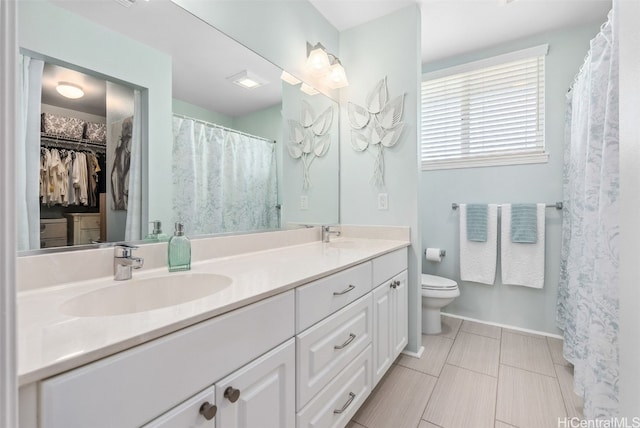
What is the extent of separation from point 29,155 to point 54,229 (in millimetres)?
226

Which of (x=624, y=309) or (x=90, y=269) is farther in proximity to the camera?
(x=90, y=269)

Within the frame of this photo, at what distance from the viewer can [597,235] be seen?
1.21 m

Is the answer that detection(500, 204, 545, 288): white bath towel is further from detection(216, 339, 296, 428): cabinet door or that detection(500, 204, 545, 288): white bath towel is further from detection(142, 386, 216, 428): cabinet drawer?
detection(142, 386, 216, 428): cabinet drawer

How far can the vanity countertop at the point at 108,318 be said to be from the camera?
456 millimetres

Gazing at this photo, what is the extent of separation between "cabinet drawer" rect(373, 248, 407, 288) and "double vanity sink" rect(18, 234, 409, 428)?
2 cm

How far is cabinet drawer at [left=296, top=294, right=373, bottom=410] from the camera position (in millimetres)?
947

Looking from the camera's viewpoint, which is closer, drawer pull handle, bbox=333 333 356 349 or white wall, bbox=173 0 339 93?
drawer pull handle, bbox=333 333 356 349

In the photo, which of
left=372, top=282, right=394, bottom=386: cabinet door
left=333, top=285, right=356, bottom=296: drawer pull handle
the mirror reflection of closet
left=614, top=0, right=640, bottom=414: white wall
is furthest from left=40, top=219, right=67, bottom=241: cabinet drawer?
left=614, top=0, right=640, bottom=414: white wall

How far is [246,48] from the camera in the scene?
1.49 m

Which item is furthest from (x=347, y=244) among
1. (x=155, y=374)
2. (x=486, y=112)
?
(x=486, y=112)

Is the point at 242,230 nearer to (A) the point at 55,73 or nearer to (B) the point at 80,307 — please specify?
(B) the point at 80,307

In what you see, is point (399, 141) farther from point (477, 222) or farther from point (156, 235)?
point (156, 235)

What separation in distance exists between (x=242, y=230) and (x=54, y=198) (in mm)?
740

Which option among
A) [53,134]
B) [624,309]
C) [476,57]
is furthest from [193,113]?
[476,57]
